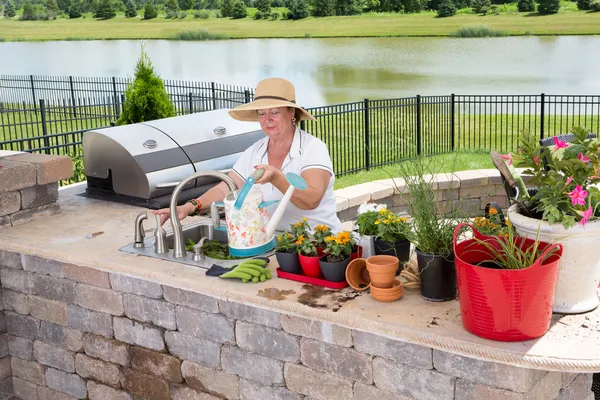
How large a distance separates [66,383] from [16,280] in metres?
0.74

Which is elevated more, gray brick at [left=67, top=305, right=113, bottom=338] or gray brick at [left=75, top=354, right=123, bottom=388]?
gray brick at [left=67, top=305, right=113, bottom=338]

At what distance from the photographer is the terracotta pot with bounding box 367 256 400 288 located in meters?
3.28

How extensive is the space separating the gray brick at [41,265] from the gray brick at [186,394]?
103cm

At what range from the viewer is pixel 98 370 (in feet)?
15.0

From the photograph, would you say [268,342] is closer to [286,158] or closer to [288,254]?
[288,254]

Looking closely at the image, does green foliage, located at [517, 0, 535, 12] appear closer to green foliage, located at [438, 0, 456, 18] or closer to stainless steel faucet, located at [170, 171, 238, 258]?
green foliage, located at [438, 0, 456, 18]

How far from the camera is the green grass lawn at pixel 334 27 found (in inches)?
1778

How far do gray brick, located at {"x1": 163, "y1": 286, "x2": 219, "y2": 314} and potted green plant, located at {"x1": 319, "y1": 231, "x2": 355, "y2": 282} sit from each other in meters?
0.67

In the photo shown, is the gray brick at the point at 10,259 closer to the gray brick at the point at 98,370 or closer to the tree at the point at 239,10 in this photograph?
the gray brick at the point at 98,370

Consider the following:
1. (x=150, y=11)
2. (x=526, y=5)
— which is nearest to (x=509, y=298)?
(x=526, y=5)

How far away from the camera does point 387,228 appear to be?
3.61 metres

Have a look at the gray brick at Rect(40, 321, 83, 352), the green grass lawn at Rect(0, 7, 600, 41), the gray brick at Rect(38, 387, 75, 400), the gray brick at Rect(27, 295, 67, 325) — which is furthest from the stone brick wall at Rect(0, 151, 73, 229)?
the green grass lawn at Rect(0, 7, 600, 41)

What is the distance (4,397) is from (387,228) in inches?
126

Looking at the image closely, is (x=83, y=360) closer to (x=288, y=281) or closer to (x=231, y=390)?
(x=231, y=390)
